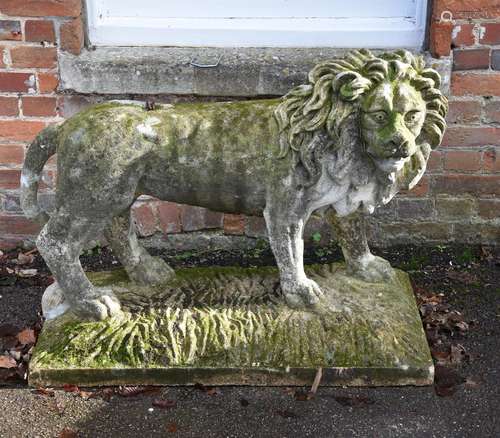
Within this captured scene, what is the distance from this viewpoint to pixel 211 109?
3.59 meters

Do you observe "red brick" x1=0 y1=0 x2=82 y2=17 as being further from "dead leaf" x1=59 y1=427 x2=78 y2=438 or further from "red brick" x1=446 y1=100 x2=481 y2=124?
"dead leaf" x1=59 y1=427 x2=78 y2=438

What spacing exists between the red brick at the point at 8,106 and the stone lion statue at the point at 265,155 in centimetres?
108

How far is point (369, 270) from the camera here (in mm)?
3977

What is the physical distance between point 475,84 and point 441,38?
0.35 metres

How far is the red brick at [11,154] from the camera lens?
4.75 metres

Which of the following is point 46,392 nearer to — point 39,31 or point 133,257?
point 133,257

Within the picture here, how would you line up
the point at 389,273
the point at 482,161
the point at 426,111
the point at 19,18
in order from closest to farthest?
the point at 426,111 < the point at 389,273 < the point at 19,18 < the point at 482,161

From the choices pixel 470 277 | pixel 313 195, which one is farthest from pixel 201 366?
pixel 470 277

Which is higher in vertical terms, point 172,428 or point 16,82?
point 16,82

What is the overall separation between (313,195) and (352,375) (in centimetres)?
80

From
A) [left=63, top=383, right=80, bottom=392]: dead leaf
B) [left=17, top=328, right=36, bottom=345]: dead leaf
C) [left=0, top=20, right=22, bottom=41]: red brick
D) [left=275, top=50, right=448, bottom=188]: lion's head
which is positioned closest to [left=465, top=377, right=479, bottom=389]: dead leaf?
[left=275, top=50, right=448, bottom=188]: lion's head

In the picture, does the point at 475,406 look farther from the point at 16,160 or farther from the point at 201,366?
the point at 16,160

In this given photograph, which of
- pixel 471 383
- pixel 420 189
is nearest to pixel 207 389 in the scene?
pixel 471 383

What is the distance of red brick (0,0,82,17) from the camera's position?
442 cm
